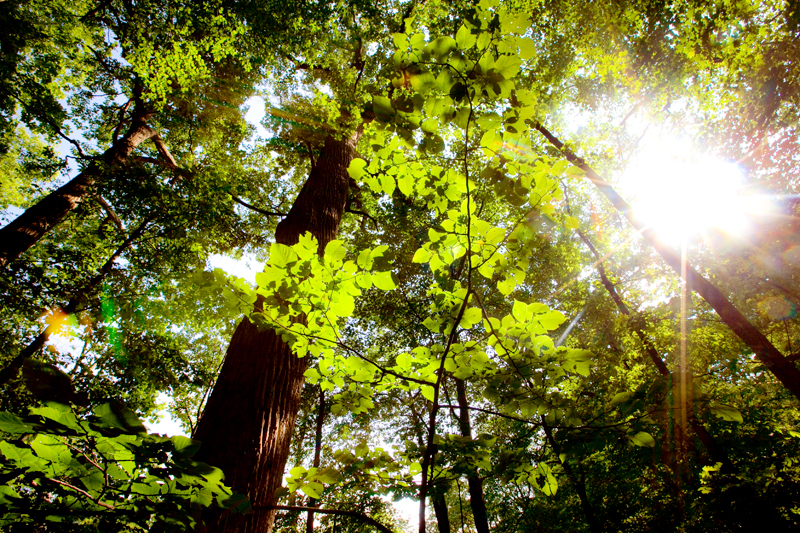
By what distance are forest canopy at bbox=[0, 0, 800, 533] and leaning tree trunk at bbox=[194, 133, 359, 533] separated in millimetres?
16

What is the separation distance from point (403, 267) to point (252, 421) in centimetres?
608

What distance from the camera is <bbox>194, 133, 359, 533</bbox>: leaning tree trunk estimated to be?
156cm

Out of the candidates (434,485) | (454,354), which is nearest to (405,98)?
(454,354)

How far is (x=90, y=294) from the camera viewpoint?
515cm

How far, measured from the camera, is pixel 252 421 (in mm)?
1765

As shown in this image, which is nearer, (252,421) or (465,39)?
(465,39)

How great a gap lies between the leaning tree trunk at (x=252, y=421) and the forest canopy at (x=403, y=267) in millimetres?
16

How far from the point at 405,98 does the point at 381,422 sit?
11.0m

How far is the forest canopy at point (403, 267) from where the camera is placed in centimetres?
101

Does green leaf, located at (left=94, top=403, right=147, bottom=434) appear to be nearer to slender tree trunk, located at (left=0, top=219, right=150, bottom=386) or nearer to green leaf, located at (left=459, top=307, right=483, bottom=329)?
green leaf, located at (left=459, top=307, right=483, bottom=329)

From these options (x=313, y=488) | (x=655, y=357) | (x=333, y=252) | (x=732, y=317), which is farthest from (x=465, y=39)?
(x=655, y=357)

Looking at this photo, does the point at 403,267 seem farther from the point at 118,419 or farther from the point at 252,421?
the point at 118,419

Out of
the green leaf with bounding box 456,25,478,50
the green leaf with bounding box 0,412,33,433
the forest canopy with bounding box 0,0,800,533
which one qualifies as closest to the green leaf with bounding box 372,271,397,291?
the forest canopy with bounding box 0,0,800,533

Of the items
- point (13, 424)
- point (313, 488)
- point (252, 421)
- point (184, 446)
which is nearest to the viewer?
point (13, 424)
